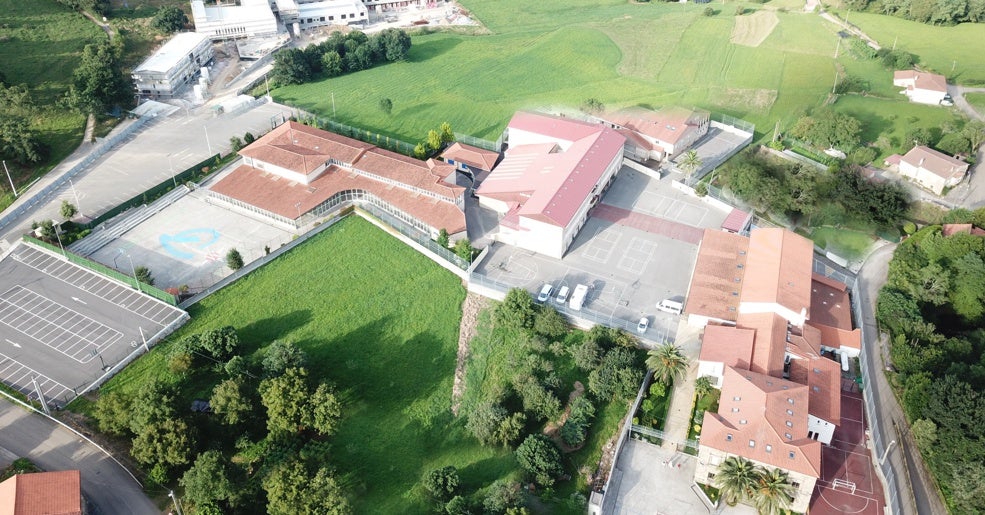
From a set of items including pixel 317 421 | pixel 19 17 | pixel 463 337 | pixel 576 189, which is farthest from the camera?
pixel 19 17

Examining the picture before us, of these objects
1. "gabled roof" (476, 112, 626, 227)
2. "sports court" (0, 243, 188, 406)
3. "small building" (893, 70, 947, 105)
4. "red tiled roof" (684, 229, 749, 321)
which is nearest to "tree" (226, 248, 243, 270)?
"sports court" (0, 243, 188, 406)

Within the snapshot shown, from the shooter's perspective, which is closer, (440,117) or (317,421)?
(317,421)

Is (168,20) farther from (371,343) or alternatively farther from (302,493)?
(302,493)

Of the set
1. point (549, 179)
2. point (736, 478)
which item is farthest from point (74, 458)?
point (549, 179)

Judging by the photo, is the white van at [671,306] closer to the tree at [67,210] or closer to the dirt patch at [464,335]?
the dirt patch at [464,335]

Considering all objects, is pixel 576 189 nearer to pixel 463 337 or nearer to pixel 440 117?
pixel 463 337

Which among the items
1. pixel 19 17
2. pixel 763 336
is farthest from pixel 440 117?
pixel 19 17

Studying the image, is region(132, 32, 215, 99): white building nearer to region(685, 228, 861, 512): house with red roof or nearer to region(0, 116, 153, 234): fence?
region(0, 116, 153, 234): fence

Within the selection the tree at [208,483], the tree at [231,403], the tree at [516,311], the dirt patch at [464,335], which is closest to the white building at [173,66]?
the dirt patch at [464,335]
